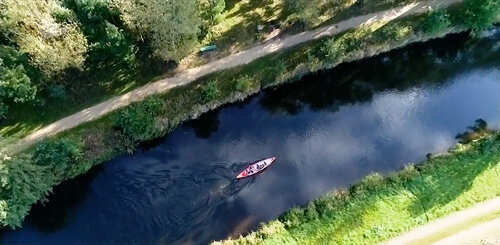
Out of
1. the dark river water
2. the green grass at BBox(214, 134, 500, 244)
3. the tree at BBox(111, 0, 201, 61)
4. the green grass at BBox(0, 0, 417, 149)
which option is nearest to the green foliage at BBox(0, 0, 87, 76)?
the green grass at BBox(0, 0, 417, 149)

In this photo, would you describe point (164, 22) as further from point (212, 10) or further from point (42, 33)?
point (42, 33)

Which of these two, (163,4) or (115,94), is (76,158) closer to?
(115,94)

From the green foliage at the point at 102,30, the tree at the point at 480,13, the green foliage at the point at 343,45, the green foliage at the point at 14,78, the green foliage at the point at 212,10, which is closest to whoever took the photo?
the green foliage at the point at 14,78

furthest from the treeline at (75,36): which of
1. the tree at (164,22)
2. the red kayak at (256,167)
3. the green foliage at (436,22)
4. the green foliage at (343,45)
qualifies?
the green foliage at (436,22)

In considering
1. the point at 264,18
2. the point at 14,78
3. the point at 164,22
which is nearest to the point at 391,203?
the point at 264,18

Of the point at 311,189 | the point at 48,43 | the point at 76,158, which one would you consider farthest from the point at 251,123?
the point at 48,43

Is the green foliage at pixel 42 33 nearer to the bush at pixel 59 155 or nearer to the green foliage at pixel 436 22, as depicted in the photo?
the bush at pixel 59 155
